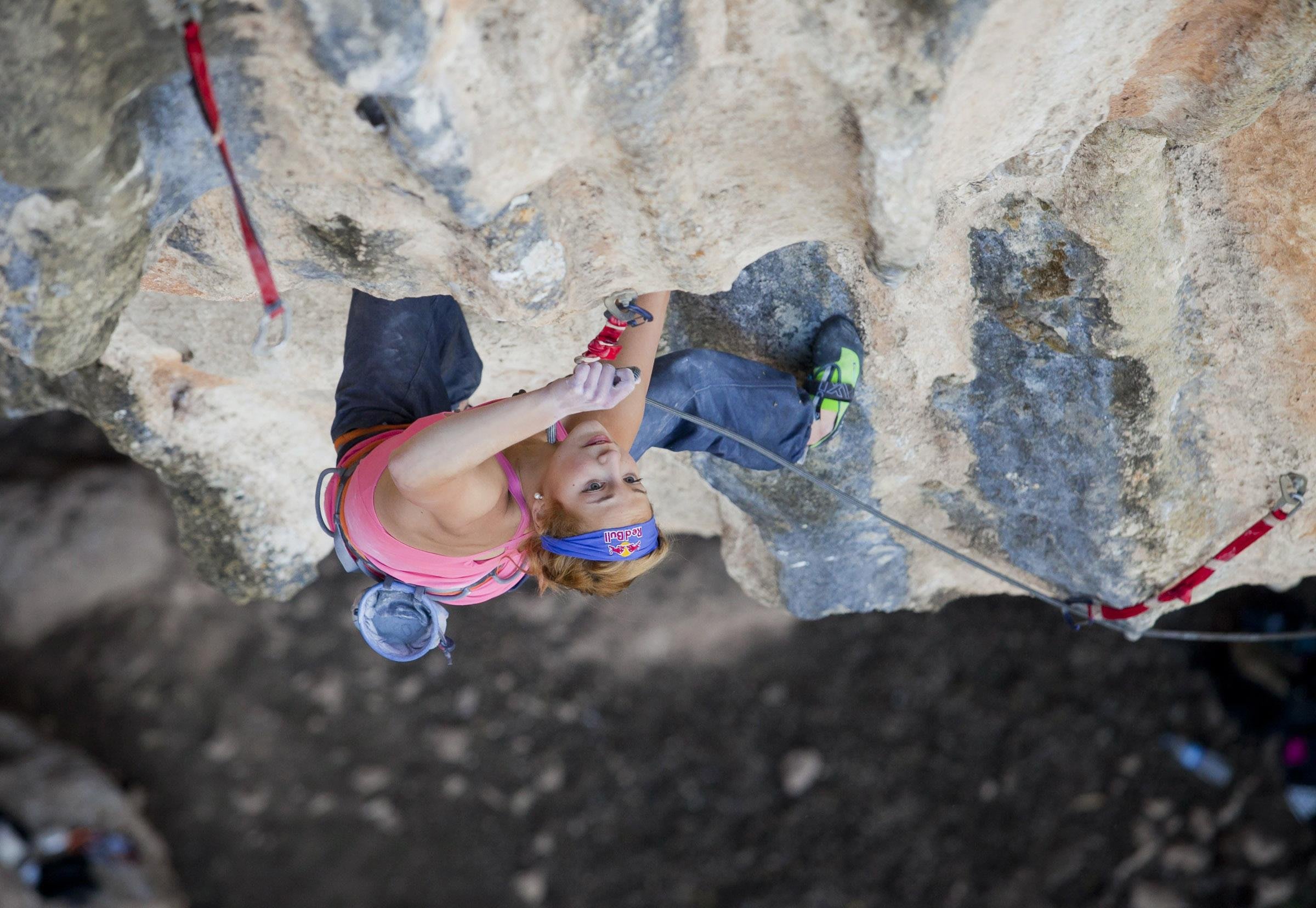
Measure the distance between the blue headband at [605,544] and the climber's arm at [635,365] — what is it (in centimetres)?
23

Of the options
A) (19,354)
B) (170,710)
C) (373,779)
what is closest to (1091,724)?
(373,779)

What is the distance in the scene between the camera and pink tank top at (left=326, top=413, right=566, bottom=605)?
5.75 feet

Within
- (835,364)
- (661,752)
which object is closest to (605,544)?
(835,364)

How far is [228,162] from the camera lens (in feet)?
4.30

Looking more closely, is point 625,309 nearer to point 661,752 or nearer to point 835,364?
point 835,364

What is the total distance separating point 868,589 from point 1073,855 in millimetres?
2338

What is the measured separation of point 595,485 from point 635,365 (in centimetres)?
26

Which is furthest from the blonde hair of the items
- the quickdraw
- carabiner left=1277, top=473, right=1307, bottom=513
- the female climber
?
carabiner left=1277, top=473, right=1307, bottom=513

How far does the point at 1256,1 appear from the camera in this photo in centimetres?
147

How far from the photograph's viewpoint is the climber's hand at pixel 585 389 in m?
1.42

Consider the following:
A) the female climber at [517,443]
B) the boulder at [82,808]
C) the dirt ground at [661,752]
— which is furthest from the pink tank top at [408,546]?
the boulder at [82,808]

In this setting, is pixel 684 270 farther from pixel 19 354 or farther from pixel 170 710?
pixel 170 710

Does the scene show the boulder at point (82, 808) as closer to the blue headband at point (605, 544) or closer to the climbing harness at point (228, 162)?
the blue headband at point (605, 544)

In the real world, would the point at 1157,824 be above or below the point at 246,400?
below
